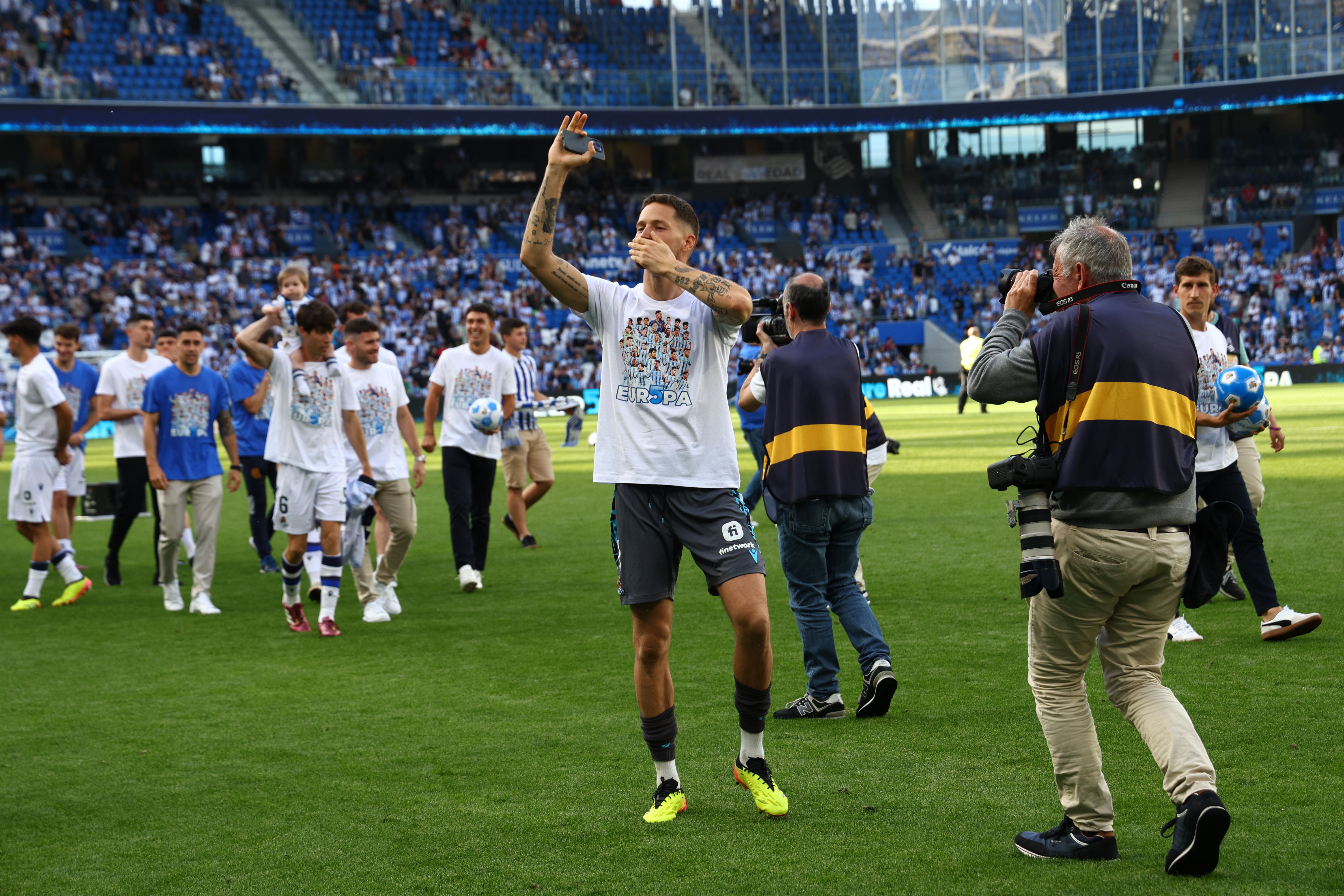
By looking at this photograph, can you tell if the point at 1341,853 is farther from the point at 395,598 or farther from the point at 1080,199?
the point at 1080,199

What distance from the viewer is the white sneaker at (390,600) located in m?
9.53

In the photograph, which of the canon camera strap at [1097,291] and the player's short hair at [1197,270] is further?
the player's short hair at [1197,270]

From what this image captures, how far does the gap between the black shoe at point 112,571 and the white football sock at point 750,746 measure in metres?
8.44

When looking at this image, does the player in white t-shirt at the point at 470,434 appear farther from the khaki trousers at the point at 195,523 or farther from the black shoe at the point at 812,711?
the black shoe at the point at 812,711

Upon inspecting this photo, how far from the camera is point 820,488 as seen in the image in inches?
241

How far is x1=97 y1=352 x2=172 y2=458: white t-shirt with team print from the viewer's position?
11.2 m

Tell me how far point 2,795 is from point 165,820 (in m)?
0.89

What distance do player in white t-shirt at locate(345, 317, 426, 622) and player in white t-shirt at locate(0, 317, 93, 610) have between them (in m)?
2.57

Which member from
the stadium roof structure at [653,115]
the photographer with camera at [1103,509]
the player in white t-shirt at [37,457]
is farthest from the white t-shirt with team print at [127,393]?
the stadium roof structure at [653,115]

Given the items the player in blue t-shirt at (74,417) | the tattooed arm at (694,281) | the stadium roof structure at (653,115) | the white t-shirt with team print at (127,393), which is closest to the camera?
the tattooed arm at (694,281)

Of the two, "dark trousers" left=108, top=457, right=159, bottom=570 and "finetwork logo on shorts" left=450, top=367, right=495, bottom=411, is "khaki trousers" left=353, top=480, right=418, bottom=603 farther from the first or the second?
"dark trousers" left=108, top=457, right=159, bottom=570

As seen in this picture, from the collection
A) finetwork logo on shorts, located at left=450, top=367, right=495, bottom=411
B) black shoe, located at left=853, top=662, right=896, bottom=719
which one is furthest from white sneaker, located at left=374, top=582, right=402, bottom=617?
black shoe, located at left=853, top=662, right=896, bottom=719

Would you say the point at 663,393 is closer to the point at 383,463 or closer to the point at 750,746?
the point at 750,746

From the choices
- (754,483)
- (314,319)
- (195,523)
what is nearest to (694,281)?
(314,319)
